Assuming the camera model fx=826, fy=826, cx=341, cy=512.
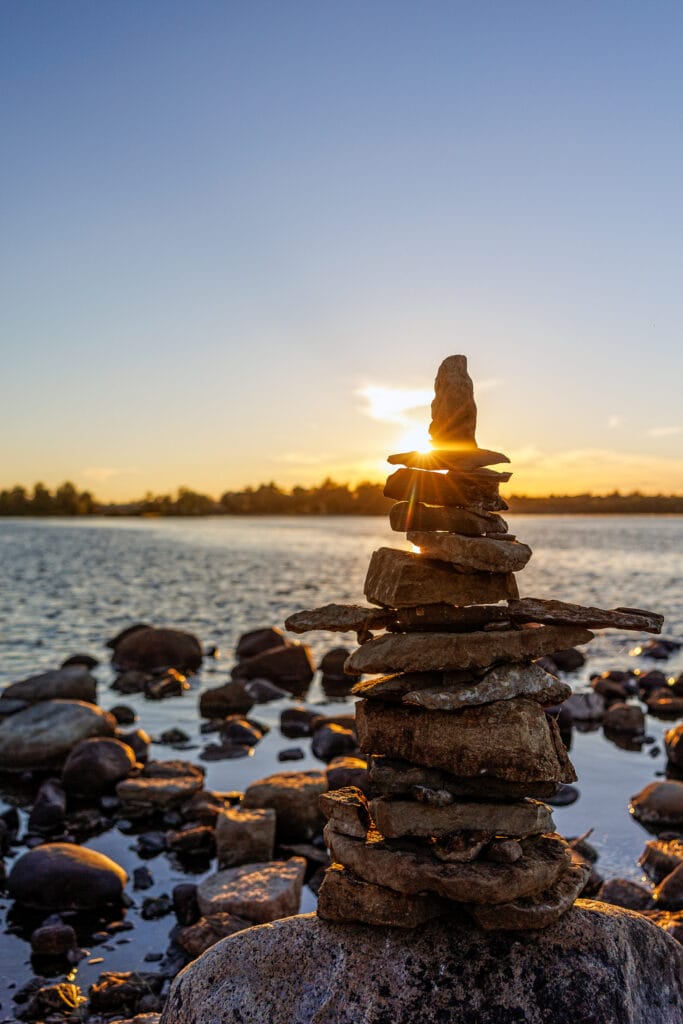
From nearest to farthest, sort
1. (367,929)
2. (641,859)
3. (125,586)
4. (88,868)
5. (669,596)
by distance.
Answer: (367,929) → (88,868) → (641,859) → (669,596) → (125,586)

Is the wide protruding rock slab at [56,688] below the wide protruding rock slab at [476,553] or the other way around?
below

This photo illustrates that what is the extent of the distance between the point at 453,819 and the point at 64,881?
6448 mm

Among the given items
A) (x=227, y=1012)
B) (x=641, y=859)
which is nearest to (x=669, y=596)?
(x=641, y=859)

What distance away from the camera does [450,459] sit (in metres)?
7.00

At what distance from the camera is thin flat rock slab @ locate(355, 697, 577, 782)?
662 centimetres

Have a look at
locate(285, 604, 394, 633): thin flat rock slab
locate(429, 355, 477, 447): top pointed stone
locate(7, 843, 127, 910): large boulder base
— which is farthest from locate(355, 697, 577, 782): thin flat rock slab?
locate(7, 843, 127, 910): large boulder base

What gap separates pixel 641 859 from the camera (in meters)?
11.9

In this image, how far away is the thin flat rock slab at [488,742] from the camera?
21.7 ft

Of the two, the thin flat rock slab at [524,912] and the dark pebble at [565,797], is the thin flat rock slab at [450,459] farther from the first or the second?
the dark pebble at [565,797]

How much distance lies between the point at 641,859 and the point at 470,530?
762cm

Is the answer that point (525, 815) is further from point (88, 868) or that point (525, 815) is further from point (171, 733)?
point (171, 733)

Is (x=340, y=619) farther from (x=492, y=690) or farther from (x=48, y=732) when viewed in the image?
(x=48, y=732)

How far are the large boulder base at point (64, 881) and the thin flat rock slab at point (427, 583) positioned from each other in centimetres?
640

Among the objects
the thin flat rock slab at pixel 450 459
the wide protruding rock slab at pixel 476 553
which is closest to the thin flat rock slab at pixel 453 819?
the wide protruding rock slab at pixel 476 553
